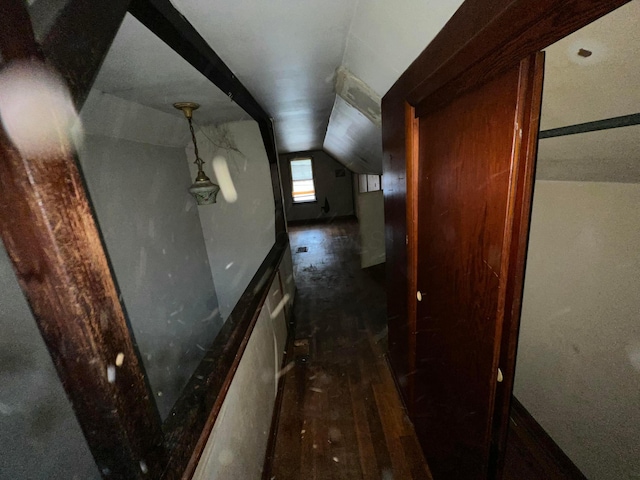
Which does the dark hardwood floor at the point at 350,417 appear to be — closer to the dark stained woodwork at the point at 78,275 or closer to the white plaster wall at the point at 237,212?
the white plaster wall at the point at 237,212

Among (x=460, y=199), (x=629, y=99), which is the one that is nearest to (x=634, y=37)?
(x=629, y=99)

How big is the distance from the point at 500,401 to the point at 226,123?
3601mm

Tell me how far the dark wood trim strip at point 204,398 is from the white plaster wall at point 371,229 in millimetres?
3342

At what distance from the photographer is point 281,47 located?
5.05 feet

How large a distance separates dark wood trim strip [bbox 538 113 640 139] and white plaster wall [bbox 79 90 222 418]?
2.52 meters

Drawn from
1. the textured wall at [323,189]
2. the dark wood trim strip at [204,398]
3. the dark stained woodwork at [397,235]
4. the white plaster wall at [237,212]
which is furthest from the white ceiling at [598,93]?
the textured wall at [323,189]

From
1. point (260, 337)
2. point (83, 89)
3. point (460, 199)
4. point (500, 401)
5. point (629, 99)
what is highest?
point (83, 89)

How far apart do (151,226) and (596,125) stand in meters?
3.01

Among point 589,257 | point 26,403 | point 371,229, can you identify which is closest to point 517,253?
point 589,257

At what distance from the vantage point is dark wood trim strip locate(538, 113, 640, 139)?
74 centimetres

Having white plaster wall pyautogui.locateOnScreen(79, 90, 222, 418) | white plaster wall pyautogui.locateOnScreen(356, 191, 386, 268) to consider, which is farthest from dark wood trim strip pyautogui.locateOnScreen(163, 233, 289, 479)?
white plaster wall pyautogui.locateOnScreen(356, 191, 386, 268)

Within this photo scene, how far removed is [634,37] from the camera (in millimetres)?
624

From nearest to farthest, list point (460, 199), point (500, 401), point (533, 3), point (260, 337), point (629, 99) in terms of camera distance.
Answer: point (533, 3) → point (629, 99) → point (500, 401) → point (460, 199) → point (260, 337)

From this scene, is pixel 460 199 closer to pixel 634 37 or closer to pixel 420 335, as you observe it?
pixel 634 37
